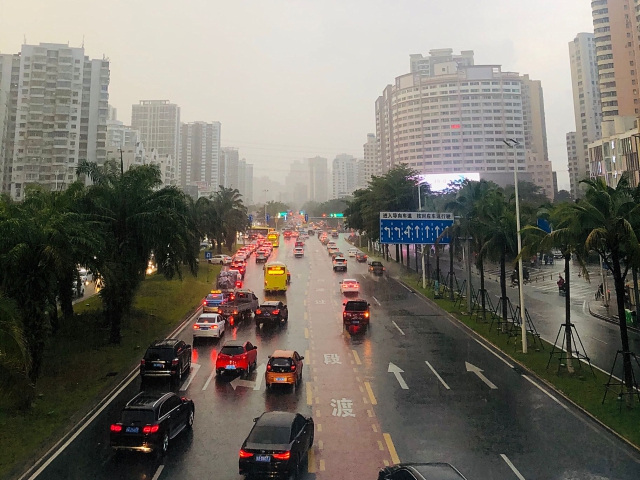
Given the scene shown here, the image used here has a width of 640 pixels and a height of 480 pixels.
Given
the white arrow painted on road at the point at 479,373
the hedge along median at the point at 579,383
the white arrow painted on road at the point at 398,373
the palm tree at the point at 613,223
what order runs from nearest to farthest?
the hedge along median at the point at 579,383, the palm tree at the point at 613,223, the white arrow painted on road at the point at 398,373, the white arrow painted on road at the point at 479,373

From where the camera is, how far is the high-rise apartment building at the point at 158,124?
19075 cm

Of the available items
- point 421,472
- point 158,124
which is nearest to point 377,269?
point 421,472

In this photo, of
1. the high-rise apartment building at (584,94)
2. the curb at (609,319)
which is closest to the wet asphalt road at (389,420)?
the curb at (609,319)

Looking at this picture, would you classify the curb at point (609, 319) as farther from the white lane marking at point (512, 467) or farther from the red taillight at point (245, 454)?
the red taillight at point (245, 454)

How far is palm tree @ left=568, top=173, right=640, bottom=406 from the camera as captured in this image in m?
16.8

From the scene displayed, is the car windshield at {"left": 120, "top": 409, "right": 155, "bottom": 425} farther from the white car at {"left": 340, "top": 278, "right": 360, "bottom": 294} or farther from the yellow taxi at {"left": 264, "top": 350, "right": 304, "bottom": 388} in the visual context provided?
the white car at {"left": 340, "top": 278, "right": 360, "bottom": 294}

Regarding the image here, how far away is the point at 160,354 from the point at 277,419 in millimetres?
9500

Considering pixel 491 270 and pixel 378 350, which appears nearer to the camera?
pixel 378 350

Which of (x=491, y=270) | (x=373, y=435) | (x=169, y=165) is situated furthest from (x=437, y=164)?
(x=373, y=435)

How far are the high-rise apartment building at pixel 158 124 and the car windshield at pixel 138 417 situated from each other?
7451 inches

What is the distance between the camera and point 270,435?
37.6ft

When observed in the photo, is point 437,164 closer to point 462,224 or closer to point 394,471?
point 462,224

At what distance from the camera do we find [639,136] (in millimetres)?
55938

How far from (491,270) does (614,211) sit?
51.2 metres
